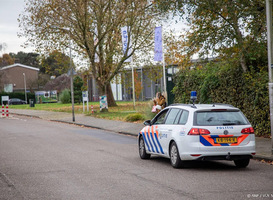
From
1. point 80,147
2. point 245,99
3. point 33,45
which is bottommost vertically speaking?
point 80,147

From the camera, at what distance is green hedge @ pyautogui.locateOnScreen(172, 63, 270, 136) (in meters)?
17.3

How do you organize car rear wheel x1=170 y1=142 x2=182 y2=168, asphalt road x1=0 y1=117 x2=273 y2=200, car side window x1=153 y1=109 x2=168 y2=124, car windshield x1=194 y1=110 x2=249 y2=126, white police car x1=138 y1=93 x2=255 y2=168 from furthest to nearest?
car side window x1=153 y1=109 x2=168 y2=124
car rear wheel x1=170 y1=142 x2=182 y2=168
car windshield x1=194 y1=110 x2=249 y2=126
white police car x1=138 y1=93 x2=255 y2=168
asphalt road x1=0 y1=117 x2=273 y2=200

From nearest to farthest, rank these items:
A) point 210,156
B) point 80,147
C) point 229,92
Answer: point 210,156 < point 80,147 < point 229,92

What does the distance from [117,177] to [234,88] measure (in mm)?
10486

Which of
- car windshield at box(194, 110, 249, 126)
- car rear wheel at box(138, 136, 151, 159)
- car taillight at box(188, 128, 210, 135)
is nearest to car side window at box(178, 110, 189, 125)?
car windshield at box(194, 110, 249, 126)

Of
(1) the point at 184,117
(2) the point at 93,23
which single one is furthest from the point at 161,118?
(2) the point at 93,23

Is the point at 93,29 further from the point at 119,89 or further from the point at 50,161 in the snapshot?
the point at 119,89

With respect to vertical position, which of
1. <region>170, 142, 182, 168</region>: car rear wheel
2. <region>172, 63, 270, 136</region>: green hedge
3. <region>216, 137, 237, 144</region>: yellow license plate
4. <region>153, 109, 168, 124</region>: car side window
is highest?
<region>172, 63, 270, 136</region>: green hedge

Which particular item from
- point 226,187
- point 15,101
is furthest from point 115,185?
point 15,101

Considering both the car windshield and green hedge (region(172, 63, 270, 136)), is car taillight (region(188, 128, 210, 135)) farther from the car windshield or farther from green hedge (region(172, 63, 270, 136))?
green hedge (region(172, 63, 270, 136))

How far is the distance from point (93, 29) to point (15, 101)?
2049 inches

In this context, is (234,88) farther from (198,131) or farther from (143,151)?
(198,131)

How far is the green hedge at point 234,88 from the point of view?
1728cm

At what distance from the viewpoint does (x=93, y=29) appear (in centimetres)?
4256
